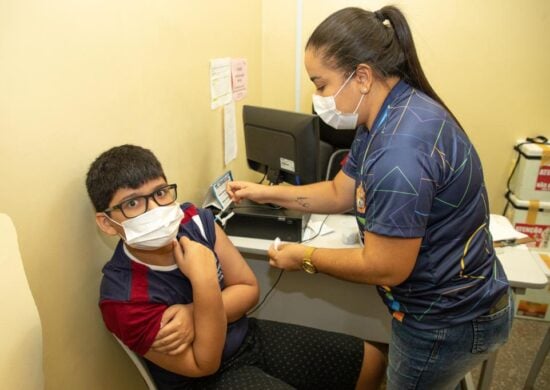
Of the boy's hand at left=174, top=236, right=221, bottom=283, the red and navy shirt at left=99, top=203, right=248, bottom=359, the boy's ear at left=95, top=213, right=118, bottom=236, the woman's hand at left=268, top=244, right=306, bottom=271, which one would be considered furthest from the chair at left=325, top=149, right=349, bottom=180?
the boy's ear at left=95, top=213, right=118, bottom=236

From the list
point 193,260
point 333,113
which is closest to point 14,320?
point 193,260

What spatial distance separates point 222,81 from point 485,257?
4.63 ft

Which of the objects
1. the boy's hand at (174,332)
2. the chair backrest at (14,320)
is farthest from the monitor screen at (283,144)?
the chair backrest at (14,320)

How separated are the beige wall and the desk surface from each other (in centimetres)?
37

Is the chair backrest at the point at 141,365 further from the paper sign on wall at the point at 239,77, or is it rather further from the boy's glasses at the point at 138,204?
the paper sign on wall at the point at 239,77

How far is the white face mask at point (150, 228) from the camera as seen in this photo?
3.24 feet

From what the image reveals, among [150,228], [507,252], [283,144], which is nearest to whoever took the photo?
[150,228]

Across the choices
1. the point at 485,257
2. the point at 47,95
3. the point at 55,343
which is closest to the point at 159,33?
the point at 47,95

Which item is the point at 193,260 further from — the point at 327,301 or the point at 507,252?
the point at 507,252

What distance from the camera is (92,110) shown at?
1.07m

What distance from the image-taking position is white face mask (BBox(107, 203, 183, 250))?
3.24 ft

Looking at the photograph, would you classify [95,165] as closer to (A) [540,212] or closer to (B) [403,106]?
(B) [403,106]

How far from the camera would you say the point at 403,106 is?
0.96 metres

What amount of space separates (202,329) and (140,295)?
0.19m
